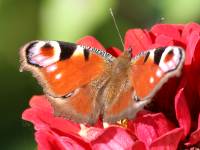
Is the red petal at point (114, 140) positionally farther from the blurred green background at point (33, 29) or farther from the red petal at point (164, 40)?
the blurred green background at point (33, 29)

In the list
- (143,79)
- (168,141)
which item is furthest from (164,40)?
(168,141)

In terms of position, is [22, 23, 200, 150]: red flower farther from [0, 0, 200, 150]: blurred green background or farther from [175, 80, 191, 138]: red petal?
[0, 0, 200, 150]: blurred green background

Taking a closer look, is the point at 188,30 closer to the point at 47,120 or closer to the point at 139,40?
the point at 139,40

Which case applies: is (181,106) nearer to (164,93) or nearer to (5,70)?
(164,93)

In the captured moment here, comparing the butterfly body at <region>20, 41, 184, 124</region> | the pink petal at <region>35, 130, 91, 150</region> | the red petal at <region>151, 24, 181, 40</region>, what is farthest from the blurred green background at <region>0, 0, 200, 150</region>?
the pink petal at <region>35, 130, 91, 150</region>

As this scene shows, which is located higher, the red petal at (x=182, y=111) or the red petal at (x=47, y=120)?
the red petal at (x=182, y=111)

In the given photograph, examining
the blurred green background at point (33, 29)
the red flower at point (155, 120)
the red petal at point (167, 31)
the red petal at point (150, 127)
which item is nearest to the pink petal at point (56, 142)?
the red flower at point (155, 120)
